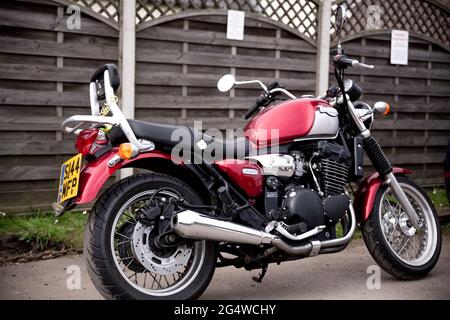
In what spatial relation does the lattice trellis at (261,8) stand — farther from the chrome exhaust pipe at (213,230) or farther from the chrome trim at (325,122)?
the chrome exhaust pipe at (213,230)

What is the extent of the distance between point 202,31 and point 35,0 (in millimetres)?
1529

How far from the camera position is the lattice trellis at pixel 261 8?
5.35 meters

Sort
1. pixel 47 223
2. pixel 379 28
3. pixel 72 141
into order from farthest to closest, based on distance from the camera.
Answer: pixel 379 28 < pixel 72 141 < pixel 47 223

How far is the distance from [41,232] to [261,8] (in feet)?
10.0

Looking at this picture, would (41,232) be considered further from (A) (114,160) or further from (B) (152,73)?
(A) (114,160)

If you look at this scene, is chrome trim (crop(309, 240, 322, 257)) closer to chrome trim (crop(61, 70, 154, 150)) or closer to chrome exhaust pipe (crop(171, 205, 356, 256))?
chrome exhaust pipe (crop(171, 205, 356, 256))

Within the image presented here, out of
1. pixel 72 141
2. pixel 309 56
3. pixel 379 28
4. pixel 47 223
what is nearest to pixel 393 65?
pixel 379 28

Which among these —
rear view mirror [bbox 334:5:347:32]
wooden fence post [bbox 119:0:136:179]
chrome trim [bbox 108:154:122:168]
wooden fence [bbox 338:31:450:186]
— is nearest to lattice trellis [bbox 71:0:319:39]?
wooden fence post [bbox 119:0:136:179]

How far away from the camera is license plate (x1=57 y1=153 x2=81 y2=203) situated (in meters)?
3.00

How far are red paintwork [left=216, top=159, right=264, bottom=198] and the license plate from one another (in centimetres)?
76

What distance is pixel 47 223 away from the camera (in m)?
4.72

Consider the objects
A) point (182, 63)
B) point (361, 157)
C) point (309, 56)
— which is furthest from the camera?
point (309, 56)

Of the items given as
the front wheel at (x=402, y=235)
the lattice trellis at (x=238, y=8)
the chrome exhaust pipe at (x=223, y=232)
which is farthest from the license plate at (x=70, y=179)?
the lattice trellis at (x=238, y=8)

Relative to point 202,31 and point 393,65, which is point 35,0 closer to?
point 202,31
